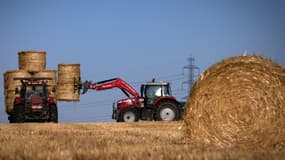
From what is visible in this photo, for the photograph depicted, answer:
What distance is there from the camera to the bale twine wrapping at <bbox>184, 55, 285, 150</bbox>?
34.2 ft

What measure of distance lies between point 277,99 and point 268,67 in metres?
0.59

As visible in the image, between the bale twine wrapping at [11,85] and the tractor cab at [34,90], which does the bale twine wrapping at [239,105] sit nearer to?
the tractor cab at [34,90]

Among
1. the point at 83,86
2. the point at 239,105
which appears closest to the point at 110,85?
the point at 83,86

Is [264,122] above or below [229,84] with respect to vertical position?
below

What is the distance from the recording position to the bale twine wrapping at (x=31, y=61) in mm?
28109

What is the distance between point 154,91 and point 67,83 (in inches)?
187

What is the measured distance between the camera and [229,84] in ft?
36.3

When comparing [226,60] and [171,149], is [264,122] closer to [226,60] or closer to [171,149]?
[226,60]

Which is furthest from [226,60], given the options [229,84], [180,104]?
[180,104]

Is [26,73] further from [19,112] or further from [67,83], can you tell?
[19,112]

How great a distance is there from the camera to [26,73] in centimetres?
2805

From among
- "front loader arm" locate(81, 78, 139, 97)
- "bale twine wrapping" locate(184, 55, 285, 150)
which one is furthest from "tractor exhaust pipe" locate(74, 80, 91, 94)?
"bale twine wrapping" locate(184, 55, 285, 150)

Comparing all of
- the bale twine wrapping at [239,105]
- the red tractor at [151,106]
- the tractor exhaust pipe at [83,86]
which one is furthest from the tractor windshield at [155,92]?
the bale twine wrapping at [239,105]

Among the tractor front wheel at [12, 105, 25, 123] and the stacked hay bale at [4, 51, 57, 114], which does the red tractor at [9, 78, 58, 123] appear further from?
the stacked hay bale at [4, 51, 57, 114]
